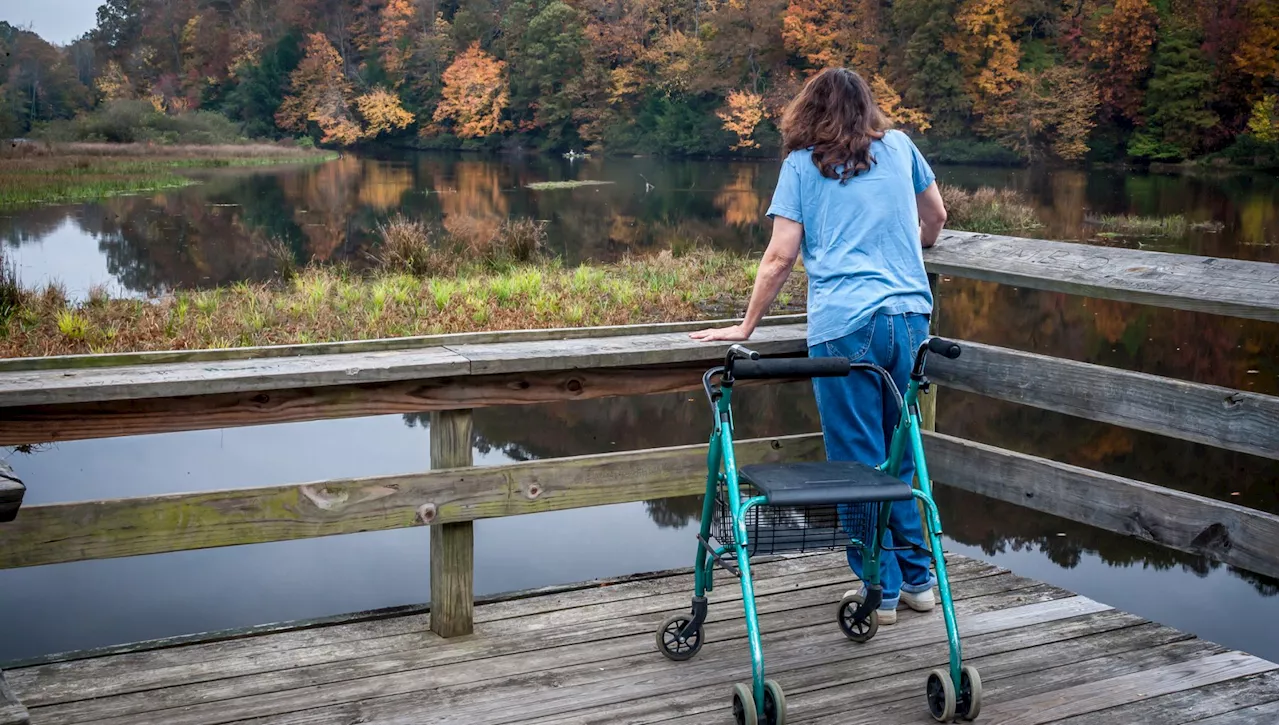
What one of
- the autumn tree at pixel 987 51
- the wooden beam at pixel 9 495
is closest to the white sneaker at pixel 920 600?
the wooden beam at pixel 9 495

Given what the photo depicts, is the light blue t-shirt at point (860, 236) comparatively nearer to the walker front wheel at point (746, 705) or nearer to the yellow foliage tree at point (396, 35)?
the walker front wheel at point (746, 705)

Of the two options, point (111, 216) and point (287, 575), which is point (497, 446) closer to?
point (287, 575)

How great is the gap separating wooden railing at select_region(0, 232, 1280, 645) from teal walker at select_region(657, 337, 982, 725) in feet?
1.63

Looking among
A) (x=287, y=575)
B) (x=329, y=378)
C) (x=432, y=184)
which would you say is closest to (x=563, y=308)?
(x=287, y=575)

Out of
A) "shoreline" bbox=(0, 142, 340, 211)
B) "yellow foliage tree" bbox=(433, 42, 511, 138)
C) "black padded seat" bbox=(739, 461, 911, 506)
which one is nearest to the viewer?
"black padded seat" bbox=(739, 461, 911, 506)

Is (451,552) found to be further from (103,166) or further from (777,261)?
(103,166)

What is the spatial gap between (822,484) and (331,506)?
131 cm

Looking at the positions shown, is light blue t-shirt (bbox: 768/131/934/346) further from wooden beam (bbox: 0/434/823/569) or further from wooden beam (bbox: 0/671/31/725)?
wooden beam (bbox: 0/671/31/725)

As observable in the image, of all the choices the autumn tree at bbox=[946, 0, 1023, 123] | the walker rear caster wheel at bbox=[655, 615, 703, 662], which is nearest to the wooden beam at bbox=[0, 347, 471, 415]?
the walker rear caster wheel at bbox=[655, 615, 703, 662]

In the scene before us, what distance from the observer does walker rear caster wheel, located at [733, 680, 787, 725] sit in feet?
8.83

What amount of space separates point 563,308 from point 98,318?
428cm

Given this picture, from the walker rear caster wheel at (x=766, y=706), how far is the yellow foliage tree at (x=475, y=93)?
60.0 metres

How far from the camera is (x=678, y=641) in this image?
10.4 feet

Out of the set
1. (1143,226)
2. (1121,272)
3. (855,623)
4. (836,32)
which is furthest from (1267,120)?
(855,623)
